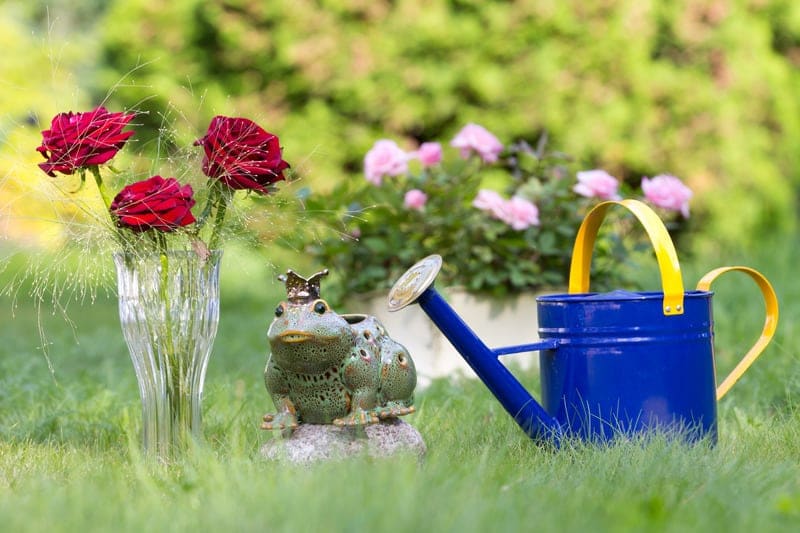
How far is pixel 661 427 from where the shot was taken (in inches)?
81.6

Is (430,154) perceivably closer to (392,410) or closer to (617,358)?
(617,358)

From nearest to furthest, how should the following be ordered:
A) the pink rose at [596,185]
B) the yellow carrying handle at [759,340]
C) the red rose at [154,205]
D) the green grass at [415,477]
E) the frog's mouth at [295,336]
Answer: the green grass at [415,477] → the frog's mouth at [295,336] → the red rose at [154,205] → the yellow carrying handle at [759,340] → the pink rose at [596,185]

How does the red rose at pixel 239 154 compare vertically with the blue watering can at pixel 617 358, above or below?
above

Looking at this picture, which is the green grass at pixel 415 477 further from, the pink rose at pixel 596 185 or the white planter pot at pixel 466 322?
the pink rose at pixel 596 185

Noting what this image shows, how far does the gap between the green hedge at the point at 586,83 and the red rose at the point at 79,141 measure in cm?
434

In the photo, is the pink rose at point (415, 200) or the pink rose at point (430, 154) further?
the pink rose at point (430, 154)

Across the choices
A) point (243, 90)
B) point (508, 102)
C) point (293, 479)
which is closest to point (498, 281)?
point (293, 479)

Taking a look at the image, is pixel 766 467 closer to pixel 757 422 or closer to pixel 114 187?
pixel 757 422

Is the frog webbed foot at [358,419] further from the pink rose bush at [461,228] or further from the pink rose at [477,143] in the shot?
the pink rose at [477,143]

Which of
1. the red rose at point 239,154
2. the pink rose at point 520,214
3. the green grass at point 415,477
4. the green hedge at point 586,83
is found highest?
the green hedge at point 586,83

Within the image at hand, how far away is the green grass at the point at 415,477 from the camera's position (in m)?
1.43

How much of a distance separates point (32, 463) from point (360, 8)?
5.12 metres

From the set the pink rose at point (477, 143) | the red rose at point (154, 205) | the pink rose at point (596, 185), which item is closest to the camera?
the red rose at point (154, 205)

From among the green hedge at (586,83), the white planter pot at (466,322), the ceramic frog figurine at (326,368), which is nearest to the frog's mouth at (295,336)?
the ceramic frog figurine at (326,368)
